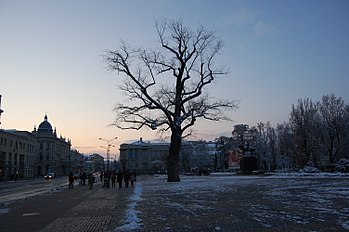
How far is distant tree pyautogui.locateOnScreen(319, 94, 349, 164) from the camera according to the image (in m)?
58.8

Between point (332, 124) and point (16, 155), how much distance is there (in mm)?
77415

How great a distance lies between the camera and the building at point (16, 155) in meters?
83.1

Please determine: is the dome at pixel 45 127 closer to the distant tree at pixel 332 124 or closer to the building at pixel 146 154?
the building at pixel 146 154

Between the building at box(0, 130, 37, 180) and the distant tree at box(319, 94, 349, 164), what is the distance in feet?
198

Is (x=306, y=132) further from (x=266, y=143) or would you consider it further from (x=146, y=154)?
(x=146, y=154)

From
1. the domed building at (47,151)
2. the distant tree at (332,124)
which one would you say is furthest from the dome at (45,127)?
the distant tree at (332,124)

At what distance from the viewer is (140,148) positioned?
6521 inches

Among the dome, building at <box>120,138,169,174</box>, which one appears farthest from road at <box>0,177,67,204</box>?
building at <box>120,138,169,174</box>

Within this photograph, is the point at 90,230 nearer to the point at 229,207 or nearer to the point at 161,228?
the point at 161,228

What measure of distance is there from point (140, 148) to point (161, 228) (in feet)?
513

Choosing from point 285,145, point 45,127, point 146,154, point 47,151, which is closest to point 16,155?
point 47,151

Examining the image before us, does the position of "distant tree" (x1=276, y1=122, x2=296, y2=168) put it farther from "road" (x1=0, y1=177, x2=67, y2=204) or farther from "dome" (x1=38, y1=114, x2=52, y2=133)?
"dome" (x1=38, y1=114, x2=52, y2=133)

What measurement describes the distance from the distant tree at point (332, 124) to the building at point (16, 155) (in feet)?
198

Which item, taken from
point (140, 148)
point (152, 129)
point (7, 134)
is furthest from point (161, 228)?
point (140, 148)
